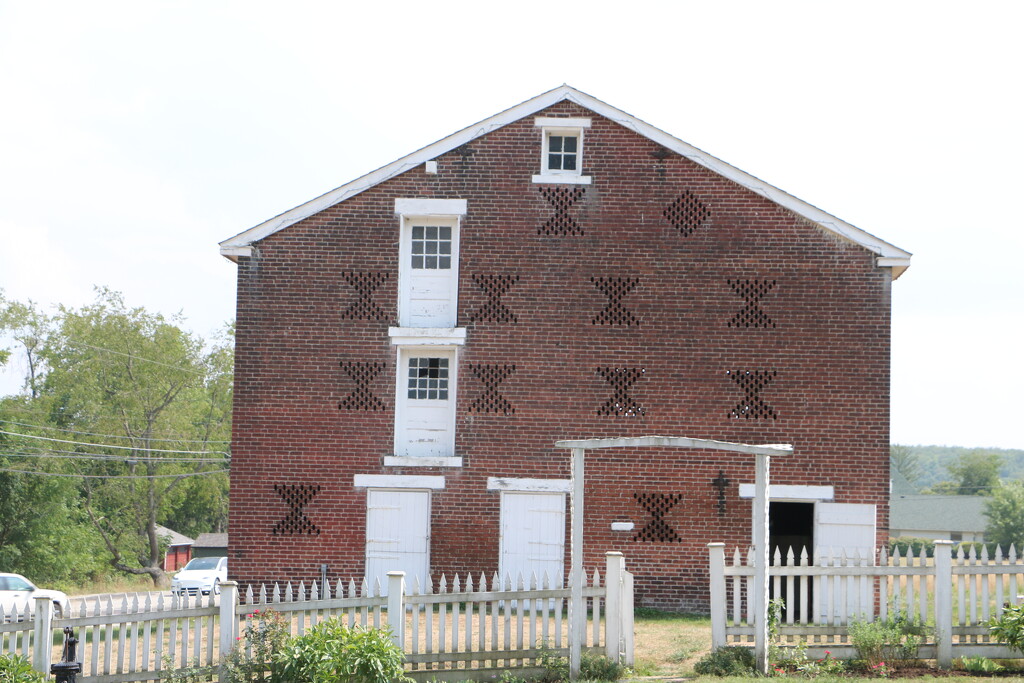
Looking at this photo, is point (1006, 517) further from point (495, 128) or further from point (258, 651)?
point (258, 651)

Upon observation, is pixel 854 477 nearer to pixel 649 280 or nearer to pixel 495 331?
pixel 649 280

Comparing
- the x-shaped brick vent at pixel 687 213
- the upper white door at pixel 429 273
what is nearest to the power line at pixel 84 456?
the upper white door at pixel 429 273

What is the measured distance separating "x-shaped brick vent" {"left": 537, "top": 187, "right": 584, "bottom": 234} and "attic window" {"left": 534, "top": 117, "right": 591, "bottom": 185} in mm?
164

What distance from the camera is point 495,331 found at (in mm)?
20500

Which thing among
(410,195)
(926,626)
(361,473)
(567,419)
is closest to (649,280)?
(567,419)

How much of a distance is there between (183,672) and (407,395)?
28.3ft

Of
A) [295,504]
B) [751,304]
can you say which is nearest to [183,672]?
[295,504]

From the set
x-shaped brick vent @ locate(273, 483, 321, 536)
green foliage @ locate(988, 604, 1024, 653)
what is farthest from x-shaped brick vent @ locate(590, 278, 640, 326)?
green foliage @ locate(988, 604, 1024, 653)

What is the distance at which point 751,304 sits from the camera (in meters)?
20.2

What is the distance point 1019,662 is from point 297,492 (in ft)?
39.6

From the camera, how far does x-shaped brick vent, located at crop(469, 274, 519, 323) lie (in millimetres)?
20531

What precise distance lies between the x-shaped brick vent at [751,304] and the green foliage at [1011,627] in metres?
7.94

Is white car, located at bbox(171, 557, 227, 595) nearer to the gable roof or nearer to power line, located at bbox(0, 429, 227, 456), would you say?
the gable roof

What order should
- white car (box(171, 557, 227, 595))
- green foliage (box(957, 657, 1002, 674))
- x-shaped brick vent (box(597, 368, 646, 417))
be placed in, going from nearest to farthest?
green foliage (box(957, 657, 1002, 674)) < x-shaped brick vent (box(597, 368, 646, 417)) < white car (box(171, 557, 227, 595))
